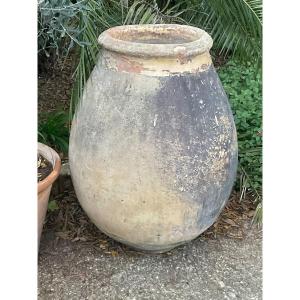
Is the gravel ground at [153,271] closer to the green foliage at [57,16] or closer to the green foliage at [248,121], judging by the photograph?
the green foliage at [248,121]

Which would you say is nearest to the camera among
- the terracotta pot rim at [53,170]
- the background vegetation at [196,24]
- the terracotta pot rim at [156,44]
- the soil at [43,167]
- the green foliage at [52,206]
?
the terracotta pot rim at [156,44]

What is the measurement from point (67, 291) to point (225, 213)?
1.01 metres

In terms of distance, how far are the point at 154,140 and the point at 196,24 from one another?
145 cm

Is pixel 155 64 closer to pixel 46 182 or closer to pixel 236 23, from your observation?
pixel 46 182

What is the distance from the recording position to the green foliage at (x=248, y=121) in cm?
306

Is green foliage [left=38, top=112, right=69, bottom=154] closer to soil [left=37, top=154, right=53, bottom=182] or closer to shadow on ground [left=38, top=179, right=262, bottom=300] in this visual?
shadow on ground [left=38, top=179, right=262, bottom=300]

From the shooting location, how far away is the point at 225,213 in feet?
9.70

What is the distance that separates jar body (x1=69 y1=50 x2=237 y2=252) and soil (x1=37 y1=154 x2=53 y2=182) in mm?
182

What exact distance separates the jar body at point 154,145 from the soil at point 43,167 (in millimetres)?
182

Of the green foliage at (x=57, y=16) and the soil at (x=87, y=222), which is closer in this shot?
the green foliage at (x=57, y=16)

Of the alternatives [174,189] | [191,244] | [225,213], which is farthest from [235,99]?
[174,189]

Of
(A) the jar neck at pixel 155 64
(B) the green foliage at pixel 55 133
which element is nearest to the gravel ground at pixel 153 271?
(B) the green foliage at pixel 55 133

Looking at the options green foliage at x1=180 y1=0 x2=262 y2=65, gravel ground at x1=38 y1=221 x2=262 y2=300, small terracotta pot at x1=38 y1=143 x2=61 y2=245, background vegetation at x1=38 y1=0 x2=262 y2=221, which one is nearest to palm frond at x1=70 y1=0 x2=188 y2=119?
background vegetation at x1=38 y1=0 x2=262 y2=221

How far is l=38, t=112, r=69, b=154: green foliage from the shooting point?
10.6 feet
